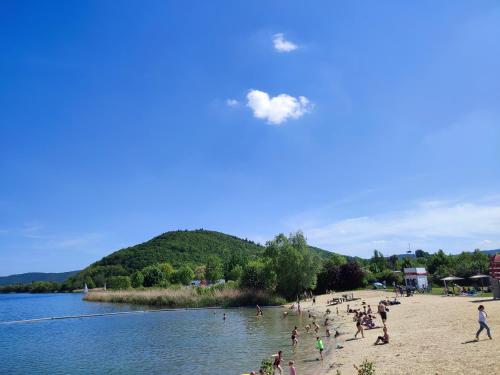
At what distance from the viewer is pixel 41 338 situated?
45.7 m

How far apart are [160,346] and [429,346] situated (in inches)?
908

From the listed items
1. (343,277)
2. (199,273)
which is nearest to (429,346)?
(343,277)

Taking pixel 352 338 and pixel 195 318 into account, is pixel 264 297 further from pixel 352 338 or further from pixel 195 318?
pixel 352 338

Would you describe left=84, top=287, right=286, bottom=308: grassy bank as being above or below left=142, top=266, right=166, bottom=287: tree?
below

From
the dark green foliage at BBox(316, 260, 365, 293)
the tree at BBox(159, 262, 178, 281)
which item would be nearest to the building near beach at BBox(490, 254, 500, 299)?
the dark green foliage at BBox(316, 260, 365, 293)

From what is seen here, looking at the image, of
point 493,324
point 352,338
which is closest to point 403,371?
point 493,324

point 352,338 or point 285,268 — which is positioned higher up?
point 285,268

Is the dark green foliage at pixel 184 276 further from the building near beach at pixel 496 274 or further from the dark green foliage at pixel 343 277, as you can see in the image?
the building near beach at pixel 496 274

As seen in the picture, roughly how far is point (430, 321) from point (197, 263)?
166m

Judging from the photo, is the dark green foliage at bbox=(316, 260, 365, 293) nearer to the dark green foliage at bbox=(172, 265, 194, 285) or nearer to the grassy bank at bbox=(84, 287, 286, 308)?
the grassy bank at bbox=(84, 287, 286, 308)

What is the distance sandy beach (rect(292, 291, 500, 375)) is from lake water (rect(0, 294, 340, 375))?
244cm

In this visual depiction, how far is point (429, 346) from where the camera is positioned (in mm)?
22234

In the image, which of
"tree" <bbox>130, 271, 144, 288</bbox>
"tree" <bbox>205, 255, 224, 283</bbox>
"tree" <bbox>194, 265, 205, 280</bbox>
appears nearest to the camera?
"tree" <bbox>130, 271, 144, 288</bbox>

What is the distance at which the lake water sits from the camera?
27.0 m
